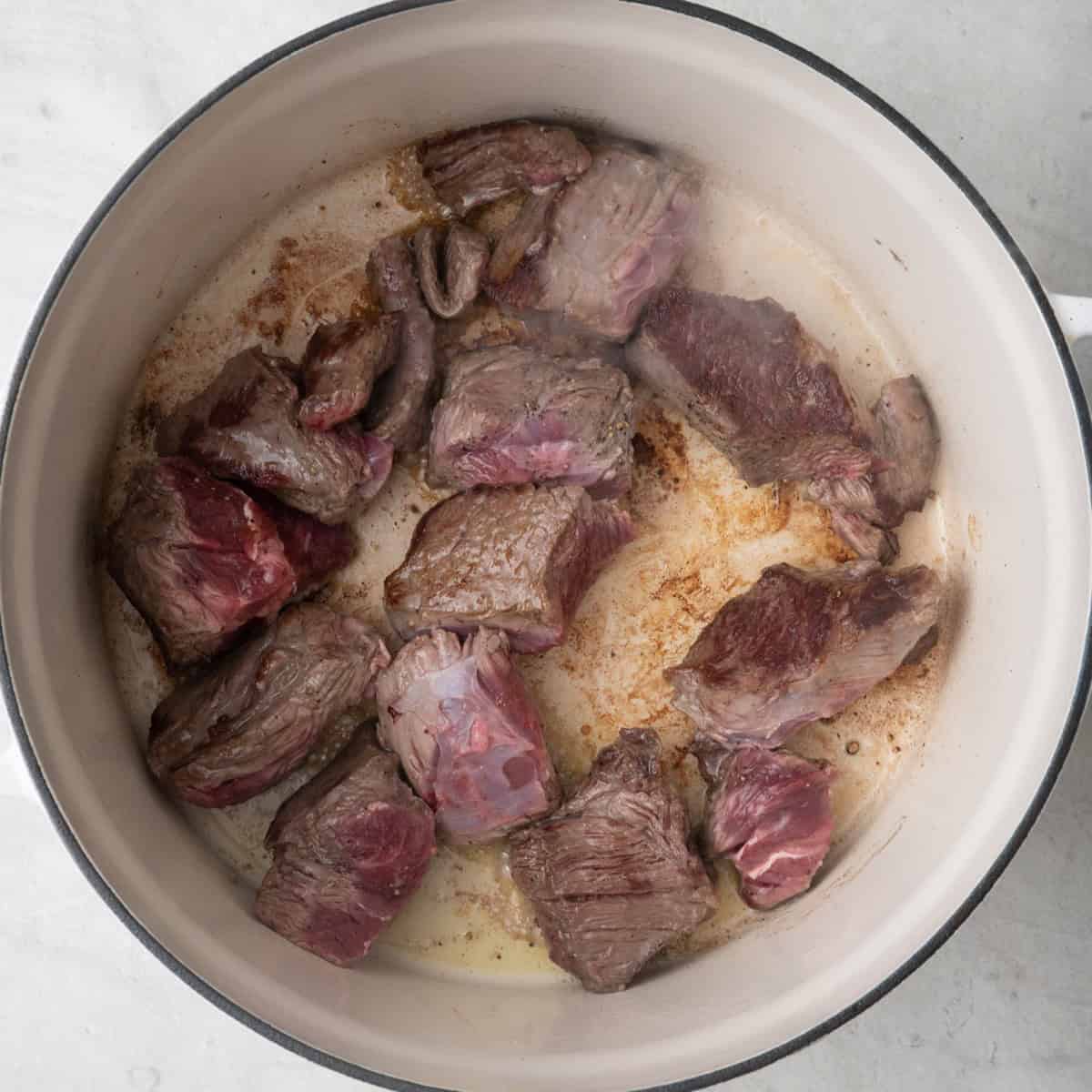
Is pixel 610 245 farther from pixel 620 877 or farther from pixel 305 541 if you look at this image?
pixel 620 877

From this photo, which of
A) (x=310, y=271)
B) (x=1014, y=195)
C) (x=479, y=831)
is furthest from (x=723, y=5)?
(x=479, y=831)

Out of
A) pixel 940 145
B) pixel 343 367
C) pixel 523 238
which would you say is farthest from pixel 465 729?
pixel 940 145

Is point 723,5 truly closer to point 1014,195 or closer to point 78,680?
point 1014,195

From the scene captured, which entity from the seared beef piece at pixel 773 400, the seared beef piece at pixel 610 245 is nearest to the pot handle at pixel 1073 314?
the seared beef piece at pixel 773 400

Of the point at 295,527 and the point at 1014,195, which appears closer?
the point at 295,527

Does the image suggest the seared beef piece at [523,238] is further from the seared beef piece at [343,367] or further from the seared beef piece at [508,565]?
the seared beef piece at [508,565]

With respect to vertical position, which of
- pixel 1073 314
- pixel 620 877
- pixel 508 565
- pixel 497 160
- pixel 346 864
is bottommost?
pixel 620 877
